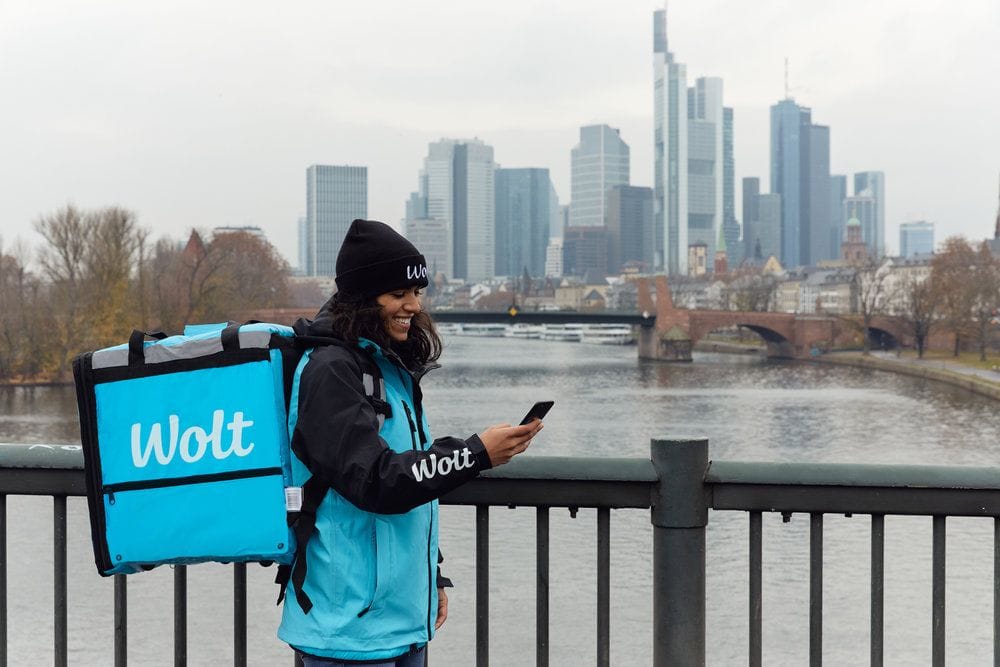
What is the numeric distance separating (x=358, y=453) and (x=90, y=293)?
39.2 m

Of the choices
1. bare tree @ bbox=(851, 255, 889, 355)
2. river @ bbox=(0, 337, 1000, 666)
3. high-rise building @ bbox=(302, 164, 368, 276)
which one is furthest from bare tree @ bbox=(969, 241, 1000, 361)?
high-rise building @ bbox=(302, 164, 368, 276)

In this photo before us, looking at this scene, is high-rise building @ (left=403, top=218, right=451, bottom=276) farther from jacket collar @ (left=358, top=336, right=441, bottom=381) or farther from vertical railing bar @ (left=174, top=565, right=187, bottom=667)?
jacket collar @ (left=358, top=336, right=441, bottom=381)

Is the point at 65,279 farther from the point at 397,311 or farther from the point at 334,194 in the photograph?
the point at 334,194

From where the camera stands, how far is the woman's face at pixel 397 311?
6.79ft

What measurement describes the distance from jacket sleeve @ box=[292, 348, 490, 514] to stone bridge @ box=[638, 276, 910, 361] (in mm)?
60153

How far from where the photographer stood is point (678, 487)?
2.35 m

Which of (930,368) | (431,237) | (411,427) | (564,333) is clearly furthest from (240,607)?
(431,237)

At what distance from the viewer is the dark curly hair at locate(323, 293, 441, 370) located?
201 centimetres

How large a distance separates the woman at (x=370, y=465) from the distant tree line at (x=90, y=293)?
35.9 metres

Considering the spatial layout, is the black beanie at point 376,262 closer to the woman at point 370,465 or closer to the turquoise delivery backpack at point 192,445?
the woman at point 370,465

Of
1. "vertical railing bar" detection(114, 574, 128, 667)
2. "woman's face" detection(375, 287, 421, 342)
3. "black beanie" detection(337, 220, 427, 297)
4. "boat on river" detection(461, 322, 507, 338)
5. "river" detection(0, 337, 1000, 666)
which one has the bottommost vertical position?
"boat on river" detection(461, 322, 507, 338)

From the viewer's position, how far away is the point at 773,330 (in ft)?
209

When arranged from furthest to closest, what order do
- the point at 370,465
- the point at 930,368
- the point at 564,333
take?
the point at 564,333 < the point at 930,368 < the point at 370,465

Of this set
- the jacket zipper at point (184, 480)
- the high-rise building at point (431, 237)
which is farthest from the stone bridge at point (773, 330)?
the high-rise building at point (431, 237)
